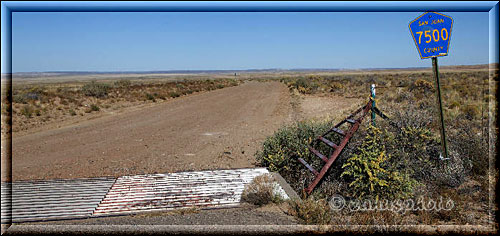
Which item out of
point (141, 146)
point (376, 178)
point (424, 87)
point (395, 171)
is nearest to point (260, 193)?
point (376, 178)

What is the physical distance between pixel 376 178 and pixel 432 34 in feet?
6.50

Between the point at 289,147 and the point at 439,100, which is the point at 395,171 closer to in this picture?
the point at 439,100

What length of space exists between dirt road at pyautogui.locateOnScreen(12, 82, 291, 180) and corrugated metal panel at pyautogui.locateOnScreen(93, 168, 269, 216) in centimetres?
111

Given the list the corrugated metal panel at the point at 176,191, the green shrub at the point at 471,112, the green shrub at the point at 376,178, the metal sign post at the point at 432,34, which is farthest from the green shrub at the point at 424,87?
the corrugated metal panel at the point at 176,191

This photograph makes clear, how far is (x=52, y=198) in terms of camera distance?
474 centimetres

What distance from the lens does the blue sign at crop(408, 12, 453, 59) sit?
4.28 m

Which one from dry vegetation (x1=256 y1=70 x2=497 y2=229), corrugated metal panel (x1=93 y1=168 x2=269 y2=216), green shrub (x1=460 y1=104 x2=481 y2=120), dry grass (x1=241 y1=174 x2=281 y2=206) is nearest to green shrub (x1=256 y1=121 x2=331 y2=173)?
dry vegetation (x1=256 y1=70 x2=497 y2=229)

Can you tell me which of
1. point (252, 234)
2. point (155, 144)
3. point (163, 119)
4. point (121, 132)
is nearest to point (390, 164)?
point (252, 234)

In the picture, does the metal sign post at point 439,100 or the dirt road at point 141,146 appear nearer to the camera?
the metal sign post at point 439,100

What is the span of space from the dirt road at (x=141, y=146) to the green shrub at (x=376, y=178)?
2837mm

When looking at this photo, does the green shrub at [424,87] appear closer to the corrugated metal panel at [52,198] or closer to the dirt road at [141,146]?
the dirt road at [141,146]

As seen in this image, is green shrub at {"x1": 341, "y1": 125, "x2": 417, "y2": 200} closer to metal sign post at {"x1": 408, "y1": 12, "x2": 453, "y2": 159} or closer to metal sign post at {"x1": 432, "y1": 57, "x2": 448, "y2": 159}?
metal sign post at {"x1": 432, "y1": 57, "x2": 448, "y2": 159}

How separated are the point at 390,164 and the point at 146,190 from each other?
11.1 ft

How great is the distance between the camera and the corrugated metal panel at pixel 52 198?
419 cm
